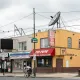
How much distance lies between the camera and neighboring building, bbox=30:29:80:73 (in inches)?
1981

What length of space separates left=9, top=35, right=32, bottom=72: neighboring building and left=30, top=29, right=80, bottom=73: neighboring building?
309cm

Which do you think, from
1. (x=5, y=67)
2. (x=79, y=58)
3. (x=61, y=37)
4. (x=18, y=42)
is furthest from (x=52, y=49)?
(x=5, y=67)

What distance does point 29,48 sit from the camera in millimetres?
56031

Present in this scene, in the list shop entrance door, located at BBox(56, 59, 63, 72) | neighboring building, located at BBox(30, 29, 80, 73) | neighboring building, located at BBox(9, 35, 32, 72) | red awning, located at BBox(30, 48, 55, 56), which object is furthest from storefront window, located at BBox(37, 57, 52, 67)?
neighboring building, located at BBox(9, 35, 32, 72)

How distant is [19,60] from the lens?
58656 millimetres

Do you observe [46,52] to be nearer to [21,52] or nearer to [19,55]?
[21,52]

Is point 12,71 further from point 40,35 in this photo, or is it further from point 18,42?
point 40,35

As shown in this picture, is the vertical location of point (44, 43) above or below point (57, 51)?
above

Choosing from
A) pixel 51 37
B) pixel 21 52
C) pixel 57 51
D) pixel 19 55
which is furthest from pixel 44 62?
pixel 19 55

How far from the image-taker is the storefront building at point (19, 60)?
55722 mm

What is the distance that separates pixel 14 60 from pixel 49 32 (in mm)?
13104

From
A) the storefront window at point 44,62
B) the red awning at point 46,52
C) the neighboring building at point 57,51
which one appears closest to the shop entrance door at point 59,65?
the neighboring building at point 57,51

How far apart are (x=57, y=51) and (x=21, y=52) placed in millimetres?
8480

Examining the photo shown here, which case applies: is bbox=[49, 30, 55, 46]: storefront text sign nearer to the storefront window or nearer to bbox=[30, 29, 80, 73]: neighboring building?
bbox=[30, 29, 80, 73]: neighboring building
